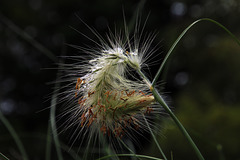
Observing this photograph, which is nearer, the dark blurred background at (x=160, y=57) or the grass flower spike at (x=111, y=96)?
the grass flower spike at (x=111, y=96)

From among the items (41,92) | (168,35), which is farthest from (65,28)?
(168,35)

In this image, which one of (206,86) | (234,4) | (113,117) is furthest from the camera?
(234,4)

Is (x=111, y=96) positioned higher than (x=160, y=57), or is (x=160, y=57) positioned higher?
(x=160, y=57)

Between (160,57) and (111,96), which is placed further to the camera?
(160,57)

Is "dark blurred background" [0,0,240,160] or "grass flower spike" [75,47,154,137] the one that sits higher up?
"dark blurred background" [0,0,240,160]

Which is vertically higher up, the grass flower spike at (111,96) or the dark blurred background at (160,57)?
the dark blurred background at (160,57)

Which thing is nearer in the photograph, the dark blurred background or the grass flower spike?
the grass flower spike

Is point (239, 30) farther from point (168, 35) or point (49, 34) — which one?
point (49, 34)

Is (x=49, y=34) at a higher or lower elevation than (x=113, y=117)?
higher
